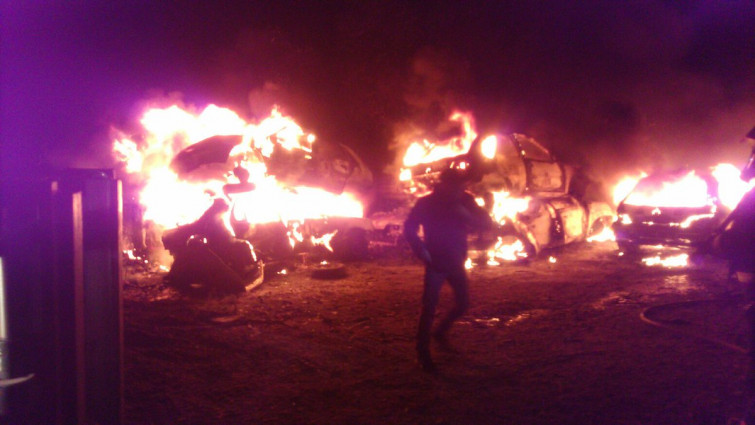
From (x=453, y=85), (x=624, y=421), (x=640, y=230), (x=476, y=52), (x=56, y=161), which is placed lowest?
(x=624, y=421)

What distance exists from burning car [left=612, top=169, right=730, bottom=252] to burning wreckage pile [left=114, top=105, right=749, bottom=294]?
0.02 m

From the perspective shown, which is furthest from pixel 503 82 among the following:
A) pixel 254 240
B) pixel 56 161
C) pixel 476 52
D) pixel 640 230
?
pixel 56 161

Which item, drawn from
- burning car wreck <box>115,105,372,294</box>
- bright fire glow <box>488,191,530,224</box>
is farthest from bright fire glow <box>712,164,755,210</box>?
burning car wreck <box>115,105,372,294</box>

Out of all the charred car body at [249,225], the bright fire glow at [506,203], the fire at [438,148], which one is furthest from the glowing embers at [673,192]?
the charred car body at [249,225]

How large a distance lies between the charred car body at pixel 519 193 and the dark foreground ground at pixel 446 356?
8.50ft

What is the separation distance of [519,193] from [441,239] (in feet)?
28.1

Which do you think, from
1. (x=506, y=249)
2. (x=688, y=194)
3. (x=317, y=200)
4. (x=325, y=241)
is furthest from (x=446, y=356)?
(x=317, y=200)

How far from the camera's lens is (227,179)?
1348cm

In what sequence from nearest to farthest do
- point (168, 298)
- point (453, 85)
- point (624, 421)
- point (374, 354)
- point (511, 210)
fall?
point (624, 421) < point (374, 354) < point (168, 298) < point (511, 210) < point (453, 85)

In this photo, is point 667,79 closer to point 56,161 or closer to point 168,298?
point 168,298

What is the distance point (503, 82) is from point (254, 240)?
12.0 meters

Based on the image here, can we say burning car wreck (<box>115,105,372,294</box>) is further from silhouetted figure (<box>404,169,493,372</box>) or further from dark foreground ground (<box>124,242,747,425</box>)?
silhouetted figure (<box>404,169,493,372</box>)

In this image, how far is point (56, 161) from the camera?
63.8ft

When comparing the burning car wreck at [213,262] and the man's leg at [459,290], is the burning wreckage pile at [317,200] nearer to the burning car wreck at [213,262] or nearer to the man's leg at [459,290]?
the burning car wreck at [213,262]
